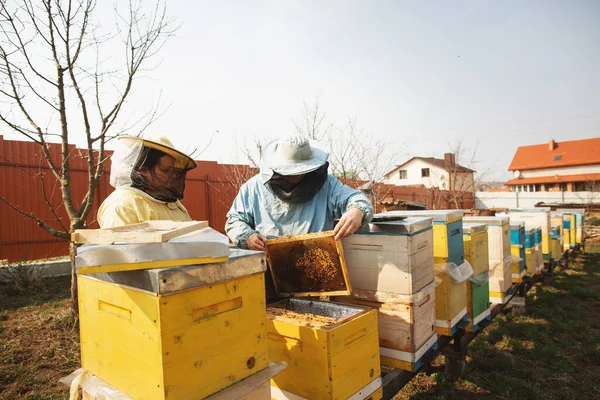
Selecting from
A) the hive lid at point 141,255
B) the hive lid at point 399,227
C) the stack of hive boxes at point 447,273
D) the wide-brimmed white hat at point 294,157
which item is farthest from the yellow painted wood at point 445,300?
the hive lid at point 141,255

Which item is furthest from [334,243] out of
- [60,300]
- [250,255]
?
[60,300]

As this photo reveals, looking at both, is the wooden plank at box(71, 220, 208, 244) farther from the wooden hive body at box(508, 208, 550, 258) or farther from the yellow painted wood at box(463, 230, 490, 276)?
the wooden hive body at box(508, 208, 550, 258)

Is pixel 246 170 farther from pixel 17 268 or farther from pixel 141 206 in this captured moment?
pixel 141 206

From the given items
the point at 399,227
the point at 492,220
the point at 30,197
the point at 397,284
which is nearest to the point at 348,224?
the point at 399,227

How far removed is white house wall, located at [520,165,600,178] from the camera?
3534 centimetres

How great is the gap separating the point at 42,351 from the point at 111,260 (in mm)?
3747

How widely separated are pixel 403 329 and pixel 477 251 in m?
1.63

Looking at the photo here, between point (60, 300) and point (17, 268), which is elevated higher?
point (17, 268)

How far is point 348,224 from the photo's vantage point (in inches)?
83.8

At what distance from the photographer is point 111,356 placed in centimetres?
137

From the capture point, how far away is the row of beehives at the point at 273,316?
3.88ft

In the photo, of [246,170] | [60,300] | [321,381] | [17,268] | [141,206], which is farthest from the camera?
[246,170]

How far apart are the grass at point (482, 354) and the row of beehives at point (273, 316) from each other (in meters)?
1.15

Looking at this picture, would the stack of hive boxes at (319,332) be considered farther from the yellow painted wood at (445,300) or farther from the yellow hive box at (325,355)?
the yellow painted wood at (445,300)
